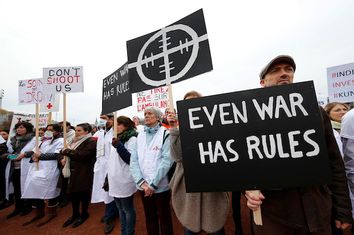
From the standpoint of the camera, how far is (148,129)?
9.07 feet

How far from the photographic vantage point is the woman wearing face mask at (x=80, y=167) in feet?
12.8

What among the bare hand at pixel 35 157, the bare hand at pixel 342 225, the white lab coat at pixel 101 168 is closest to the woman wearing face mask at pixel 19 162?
the bare hand at pixel 35 157

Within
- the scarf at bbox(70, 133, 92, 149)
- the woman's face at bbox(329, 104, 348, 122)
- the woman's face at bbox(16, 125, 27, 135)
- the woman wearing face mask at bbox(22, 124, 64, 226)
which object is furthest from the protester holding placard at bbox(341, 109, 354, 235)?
the woman's face at bbox(16, 125, 27, 135)

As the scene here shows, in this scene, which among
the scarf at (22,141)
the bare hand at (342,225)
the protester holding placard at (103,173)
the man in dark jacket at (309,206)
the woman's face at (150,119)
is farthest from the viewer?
the scarf at (22,141)

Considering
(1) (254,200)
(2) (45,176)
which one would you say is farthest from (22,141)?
(1) (254,200)

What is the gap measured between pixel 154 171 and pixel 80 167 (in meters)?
2.23

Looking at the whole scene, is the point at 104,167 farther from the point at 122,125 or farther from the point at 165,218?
the point at 165,218

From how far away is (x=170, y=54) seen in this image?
219 centimetres

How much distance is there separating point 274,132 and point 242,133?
0.63 ft

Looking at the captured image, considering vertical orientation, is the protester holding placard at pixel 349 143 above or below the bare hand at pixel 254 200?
above

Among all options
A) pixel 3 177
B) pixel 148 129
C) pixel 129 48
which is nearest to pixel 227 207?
pixel 148 129

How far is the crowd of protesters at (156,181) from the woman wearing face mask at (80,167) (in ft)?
0.06

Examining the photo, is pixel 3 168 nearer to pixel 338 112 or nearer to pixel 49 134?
pixel 49 134

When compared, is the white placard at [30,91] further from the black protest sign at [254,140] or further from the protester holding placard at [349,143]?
the protester holding placard at [349,143]
